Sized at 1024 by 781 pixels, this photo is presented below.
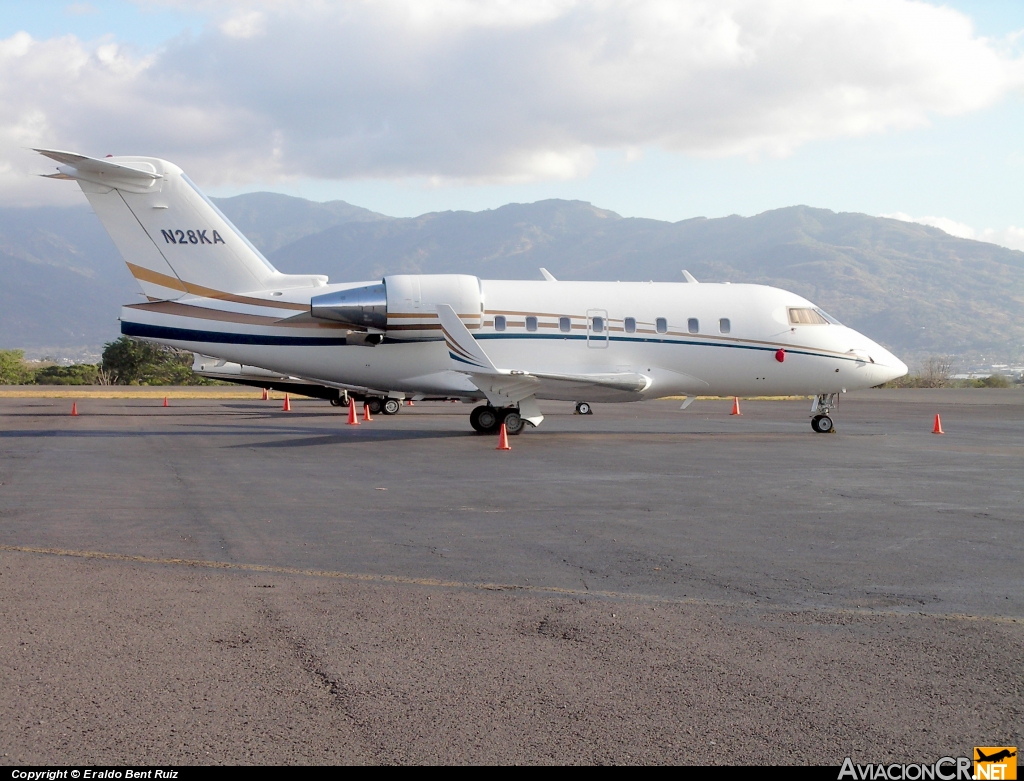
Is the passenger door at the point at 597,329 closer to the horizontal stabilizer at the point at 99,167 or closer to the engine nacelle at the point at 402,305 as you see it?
the engine nacelle at the point at 402,305

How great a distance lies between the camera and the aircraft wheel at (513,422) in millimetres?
22500

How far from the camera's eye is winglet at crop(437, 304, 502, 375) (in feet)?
68.3

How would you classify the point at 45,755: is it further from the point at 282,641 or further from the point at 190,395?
the point at 190,395

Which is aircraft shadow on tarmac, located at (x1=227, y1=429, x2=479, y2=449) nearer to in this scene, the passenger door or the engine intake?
the engine intake

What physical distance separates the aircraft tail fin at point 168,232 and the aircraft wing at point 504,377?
424 cm

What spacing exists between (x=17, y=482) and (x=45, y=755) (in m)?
10.9

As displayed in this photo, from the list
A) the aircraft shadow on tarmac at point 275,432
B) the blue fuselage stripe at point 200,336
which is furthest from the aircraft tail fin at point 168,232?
the aircraft shadow on tarmac at point 275,432

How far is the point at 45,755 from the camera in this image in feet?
13.4

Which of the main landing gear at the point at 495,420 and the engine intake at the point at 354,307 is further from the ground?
the engine intake at the point at 354,307

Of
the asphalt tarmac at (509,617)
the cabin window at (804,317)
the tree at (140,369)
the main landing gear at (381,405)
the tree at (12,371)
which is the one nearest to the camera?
the asphalt tarmac at (509,617)

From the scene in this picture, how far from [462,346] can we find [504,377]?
1247 mm

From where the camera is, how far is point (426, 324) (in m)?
22.0

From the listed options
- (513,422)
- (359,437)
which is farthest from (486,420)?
(359,437)

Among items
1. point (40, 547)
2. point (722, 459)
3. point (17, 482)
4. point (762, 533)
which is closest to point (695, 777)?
point (762, 533)
